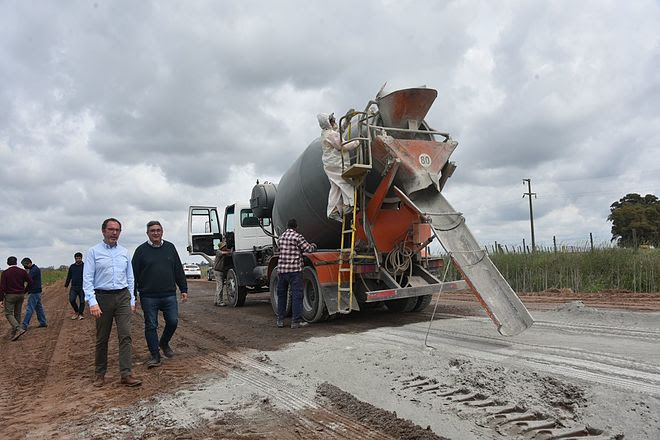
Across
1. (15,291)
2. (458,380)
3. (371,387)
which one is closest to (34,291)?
(15,291)

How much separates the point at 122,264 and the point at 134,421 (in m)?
2.13

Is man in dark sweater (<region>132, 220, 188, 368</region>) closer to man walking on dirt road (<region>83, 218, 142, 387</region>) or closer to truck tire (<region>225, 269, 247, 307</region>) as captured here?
man walking on dirt road (<region>83, 218, 142, 387</region>)

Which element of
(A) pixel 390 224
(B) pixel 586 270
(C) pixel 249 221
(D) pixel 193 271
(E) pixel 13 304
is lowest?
(D) pixel 193 271

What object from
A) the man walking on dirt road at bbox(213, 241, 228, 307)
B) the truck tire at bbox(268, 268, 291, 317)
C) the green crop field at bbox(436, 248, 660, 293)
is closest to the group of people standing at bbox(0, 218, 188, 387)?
the truck tire at bbox(268, 268, 291, 317)

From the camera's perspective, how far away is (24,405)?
5.02 metres

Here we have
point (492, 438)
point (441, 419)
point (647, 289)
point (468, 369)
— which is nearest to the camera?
point (492, 438)

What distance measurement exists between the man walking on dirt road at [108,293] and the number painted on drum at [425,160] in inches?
172

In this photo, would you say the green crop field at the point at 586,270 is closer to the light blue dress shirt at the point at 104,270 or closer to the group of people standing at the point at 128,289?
the group of people standing at the point at 128,289

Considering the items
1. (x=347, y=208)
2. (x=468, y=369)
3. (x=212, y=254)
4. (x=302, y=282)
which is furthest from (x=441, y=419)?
(x=212, y=254)

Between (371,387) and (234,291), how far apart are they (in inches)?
341

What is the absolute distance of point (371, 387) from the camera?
4.61 m

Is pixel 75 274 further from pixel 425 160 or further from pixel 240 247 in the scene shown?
pixel 425 160

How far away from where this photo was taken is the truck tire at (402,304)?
9.49 m

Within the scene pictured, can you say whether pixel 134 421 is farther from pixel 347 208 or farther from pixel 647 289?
pixel 647 289
